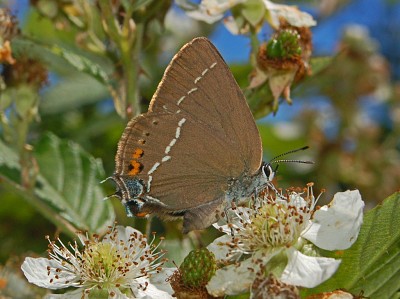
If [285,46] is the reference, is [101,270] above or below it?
below

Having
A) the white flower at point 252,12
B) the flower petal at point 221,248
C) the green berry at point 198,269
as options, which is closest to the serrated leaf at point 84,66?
the white flower at point 252,12

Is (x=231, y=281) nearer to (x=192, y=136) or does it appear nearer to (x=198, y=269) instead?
(x=198, y=269)

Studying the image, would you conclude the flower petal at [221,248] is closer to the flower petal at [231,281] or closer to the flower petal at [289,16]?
the flower petal at [231,281]

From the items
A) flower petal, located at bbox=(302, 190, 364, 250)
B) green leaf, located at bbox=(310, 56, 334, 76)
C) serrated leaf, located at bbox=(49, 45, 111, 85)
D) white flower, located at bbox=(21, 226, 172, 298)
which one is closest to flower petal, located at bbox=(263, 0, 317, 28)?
green leaf, located at bbox=(310, 56, 334, 76)

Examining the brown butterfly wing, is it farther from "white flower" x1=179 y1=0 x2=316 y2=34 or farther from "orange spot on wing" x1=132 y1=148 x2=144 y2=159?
"white flower" x1=179 y1=0 x2=316 y2=34

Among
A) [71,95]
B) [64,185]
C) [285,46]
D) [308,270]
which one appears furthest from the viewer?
[71,95]

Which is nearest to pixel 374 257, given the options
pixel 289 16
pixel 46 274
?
pixel 46 274
